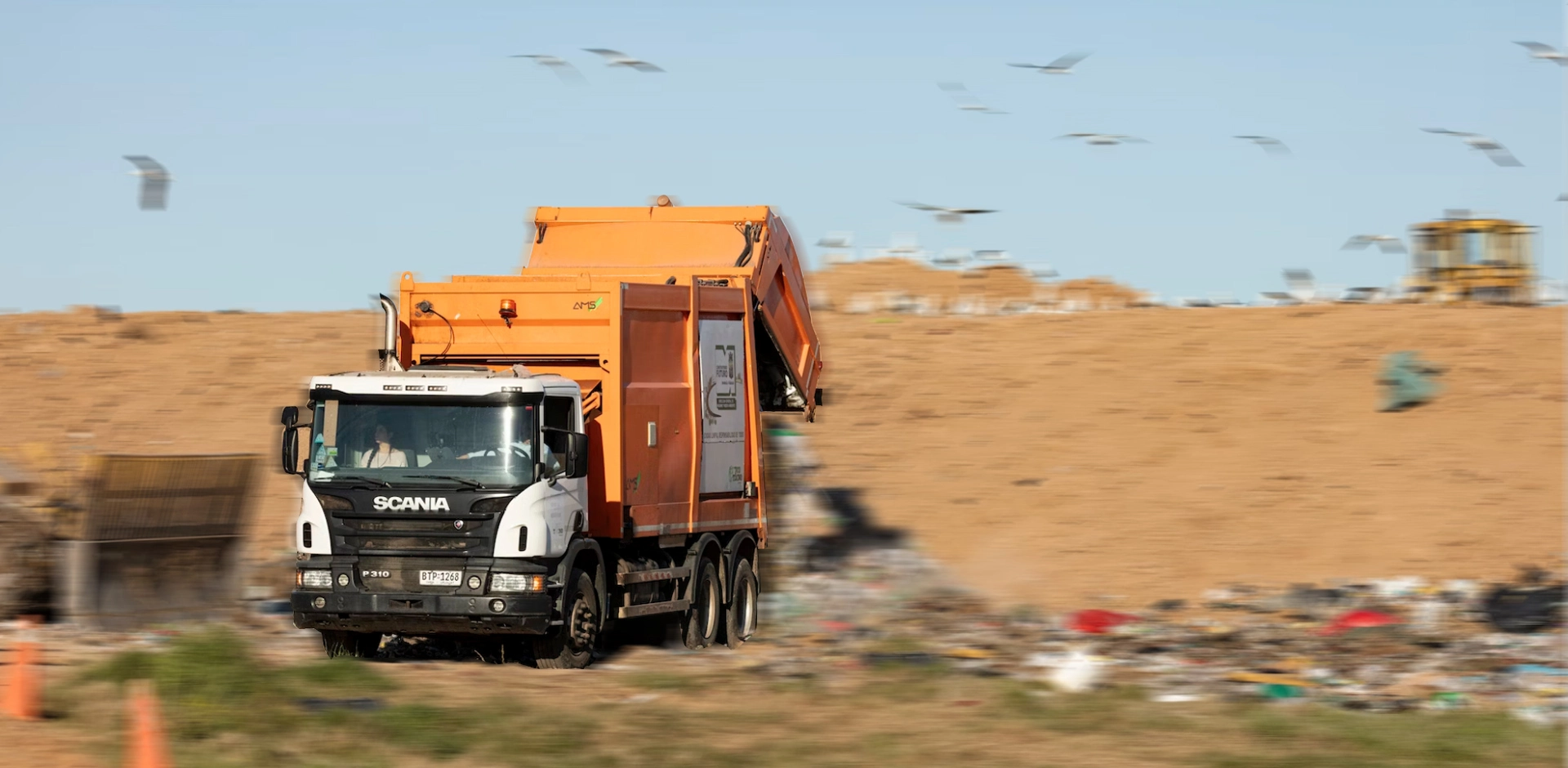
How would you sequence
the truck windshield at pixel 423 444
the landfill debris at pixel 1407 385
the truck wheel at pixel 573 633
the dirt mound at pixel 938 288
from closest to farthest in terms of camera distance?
the truck windshield at pixel 423 444
the truck wheel at pixel 573 633
the landfill debris at pixel 1407 385
the dirt mound at pixel 938 288

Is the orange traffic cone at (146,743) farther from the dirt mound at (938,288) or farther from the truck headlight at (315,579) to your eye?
the dirt mound at (938,288)

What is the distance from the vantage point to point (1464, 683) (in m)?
12.0

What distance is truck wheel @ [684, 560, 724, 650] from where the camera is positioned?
15062 millimetres

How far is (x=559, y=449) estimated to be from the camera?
1262cm

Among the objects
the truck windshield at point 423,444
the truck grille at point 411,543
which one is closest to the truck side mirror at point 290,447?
the truck windshield at point 423,444

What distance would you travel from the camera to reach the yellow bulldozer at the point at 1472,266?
34.8 meters

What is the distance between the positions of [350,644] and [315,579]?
47.5 inches

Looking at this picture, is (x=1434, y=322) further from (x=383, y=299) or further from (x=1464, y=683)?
(x=383, y=299)

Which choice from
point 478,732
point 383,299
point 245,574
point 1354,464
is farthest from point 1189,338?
point 478,732

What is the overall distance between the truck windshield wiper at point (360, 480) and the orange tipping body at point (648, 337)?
1532 mm

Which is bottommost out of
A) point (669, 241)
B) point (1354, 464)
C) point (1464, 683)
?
point (1464, 683)

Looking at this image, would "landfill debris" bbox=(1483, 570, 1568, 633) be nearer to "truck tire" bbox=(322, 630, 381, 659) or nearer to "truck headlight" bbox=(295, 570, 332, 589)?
"truck tire" bbox=(322, 630, 381, 659)

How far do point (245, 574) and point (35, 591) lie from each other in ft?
10.5

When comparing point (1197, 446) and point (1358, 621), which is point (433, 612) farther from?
point (1197, 446)
